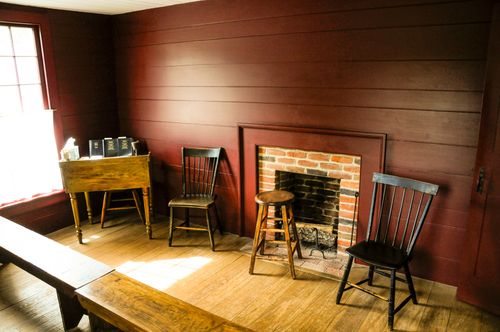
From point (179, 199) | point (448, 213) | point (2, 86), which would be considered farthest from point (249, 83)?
point (2, 86)

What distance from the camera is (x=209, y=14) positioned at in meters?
3.64

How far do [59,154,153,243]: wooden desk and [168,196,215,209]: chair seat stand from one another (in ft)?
1.31

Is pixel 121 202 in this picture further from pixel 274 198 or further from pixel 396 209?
pixel 396 209

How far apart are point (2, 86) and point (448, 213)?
3981 millimetres

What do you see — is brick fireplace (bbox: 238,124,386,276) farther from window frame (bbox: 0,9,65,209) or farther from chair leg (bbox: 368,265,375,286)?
window frame (bbox: 0,9,65,209)

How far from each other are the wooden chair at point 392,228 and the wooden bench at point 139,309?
4.24 ft

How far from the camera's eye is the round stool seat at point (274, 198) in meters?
3.15

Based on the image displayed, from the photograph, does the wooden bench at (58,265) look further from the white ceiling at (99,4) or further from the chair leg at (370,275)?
the white ceiling at (99,4)

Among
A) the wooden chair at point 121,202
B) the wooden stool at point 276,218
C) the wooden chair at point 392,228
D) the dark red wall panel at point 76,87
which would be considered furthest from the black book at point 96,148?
the wooden chair at point 392,228

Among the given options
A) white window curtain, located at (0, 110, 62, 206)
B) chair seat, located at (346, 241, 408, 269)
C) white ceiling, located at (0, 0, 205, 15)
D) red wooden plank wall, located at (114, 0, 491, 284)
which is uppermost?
white ceiling, located at (0, 0, 205, 15)

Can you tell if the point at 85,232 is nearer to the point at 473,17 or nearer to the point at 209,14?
the point at 209,14

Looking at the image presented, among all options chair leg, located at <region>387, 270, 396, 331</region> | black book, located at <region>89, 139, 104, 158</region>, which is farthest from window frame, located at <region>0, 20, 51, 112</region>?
chair leg, located at <region>387, 270, 396, 331</region>

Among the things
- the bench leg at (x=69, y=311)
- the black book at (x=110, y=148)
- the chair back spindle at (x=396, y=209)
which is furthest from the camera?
the black book at (x=110, y=148)

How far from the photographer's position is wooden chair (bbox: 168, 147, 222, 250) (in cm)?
371
